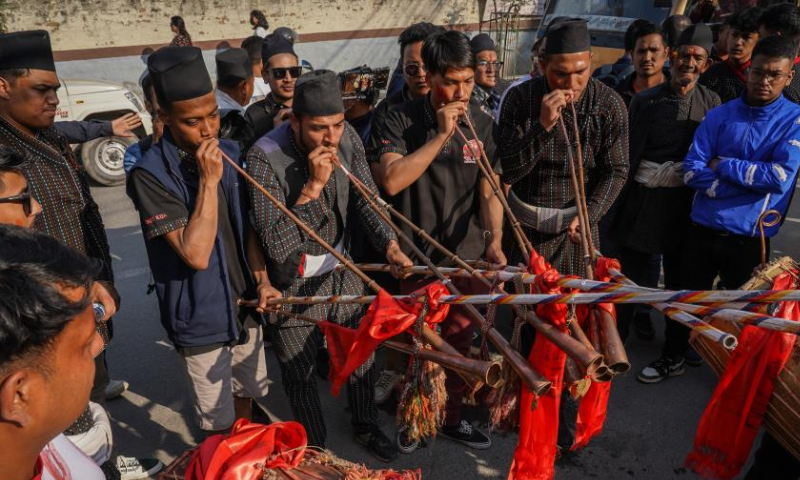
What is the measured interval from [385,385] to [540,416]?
1871 millimetres

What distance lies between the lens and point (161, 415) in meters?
3.74

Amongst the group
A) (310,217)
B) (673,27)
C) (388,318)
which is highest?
(673,27)

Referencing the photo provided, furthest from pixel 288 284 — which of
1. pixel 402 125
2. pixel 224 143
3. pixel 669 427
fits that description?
pixel 669 427

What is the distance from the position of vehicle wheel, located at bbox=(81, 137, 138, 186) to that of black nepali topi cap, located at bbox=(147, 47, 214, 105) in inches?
244

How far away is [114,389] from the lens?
12.7ft

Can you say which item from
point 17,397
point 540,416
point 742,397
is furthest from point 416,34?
point 17,397

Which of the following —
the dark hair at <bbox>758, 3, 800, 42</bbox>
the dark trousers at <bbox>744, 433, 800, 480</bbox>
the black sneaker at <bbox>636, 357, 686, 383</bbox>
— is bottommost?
the black sneaker at <bbox>636, 357, 686, 383</bbox>

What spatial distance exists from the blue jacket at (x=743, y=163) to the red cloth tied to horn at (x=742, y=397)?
949mm

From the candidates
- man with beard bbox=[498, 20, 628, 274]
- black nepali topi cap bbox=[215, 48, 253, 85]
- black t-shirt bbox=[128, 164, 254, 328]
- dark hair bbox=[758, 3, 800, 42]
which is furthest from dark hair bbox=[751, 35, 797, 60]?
black nepali topi cap bbox=[215, 48, 253, 85]

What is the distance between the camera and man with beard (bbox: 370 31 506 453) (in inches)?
117

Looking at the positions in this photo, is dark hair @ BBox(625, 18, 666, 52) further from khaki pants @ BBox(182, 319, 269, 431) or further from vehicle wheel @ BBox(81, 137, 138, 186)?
vehicle wheel @ BBox(81, 137, 138, 186)

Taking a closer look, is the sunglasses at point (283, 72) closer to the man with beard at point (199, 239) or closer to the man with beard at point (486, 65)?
the man with beard at point (486, 65)

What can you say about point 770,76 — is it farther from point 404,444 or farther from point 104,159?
point 104,159

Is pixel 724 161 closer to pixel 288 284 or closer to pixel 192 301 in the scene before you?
pixel 288 284
